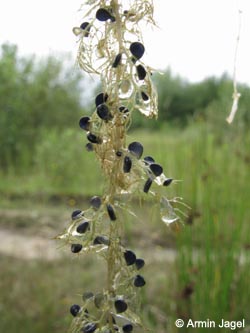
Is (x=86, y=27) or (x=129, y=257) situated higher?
(x=86, y=27)

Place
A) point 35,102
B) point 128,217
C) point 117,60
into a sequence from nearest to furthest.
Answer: point 117,60, point 128,217, point 35,102

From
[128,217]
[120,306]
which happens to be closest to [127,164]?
[120,306]

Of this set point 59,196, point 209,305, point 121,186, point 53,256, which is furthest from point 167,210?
point 59,196

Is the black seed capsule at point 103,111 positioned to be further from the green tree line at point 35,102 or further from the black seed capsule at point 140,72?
the green tree line at point 35,102

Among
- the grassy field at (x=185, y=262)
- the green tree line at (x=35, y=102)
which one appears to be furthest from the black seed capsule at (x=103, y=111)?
the green tree line at (x=35, y=102)

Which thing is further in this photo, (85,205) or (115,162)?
(85,205)

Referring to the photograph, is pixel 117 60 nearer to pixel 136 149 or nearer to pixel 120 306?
pixel 136 149

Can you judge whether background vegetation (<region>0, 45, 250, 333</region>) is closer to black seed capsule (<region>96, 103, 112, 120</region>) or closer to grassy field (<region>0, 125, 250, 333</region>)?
grassy field (<region>0, 125, 250, 333</region>)
